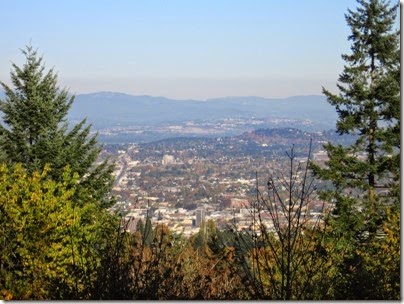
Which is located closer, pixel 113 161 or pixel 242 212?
pixel 242 212

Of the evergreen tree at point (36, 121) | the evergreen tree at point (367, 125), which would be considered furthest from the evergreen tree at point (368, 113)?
the evergreen tree at point (36, 121)

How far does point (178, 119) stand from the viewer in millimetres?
15648

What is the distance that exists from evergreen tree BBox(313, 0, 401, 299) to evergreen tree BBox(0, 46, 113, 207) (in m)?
4.66

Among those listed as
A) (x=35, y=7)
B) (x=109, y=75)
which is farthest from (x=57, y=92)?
(x=35, y=7)

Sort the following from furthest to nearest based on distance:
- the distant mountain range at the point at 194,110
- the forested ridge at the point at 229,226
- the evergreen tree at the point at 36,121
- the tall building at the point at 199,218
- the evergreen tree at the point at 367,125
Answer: the evergreen tree at the point at 36,121 < the distant mountain range at the point at 194,110 < the evergreen tree at the point at 367,125 < the tall building at the point at 199,218 < the forested ridge at the point at 229,226

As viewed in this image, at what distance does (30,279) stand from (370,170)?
6600 mm

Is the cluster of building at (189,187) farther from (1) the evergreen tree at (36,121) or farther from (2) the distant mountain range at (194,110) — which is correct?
(1) the evergreen tree at (36,121)

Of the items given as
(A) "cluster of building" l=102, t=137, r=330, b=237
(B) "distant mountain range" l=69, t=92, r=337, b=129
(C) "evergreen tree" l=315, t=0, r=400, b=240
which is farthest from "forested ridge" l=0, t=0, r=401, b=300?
(B) "distant mountain range" l=69, t=92, r=337, b=129

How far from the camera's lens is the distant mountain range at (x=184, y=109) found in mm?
9797

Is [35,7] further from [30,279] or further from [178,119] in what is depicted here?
[178,119]

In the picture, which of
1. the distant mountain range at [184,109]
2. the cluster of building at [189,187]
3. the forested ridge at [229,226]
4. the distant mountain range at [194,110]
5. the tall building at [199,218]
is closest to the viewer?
the forested ridge at [229,226]

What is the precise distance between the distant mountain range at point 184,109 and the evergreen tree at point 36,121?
0.69 m

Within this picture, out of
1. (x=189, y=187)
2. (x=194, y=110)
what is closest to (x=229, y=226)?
(x=189, y=187)

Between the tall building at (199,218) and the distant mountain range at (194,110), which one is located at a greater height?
the distant mountain range at (194,110)
